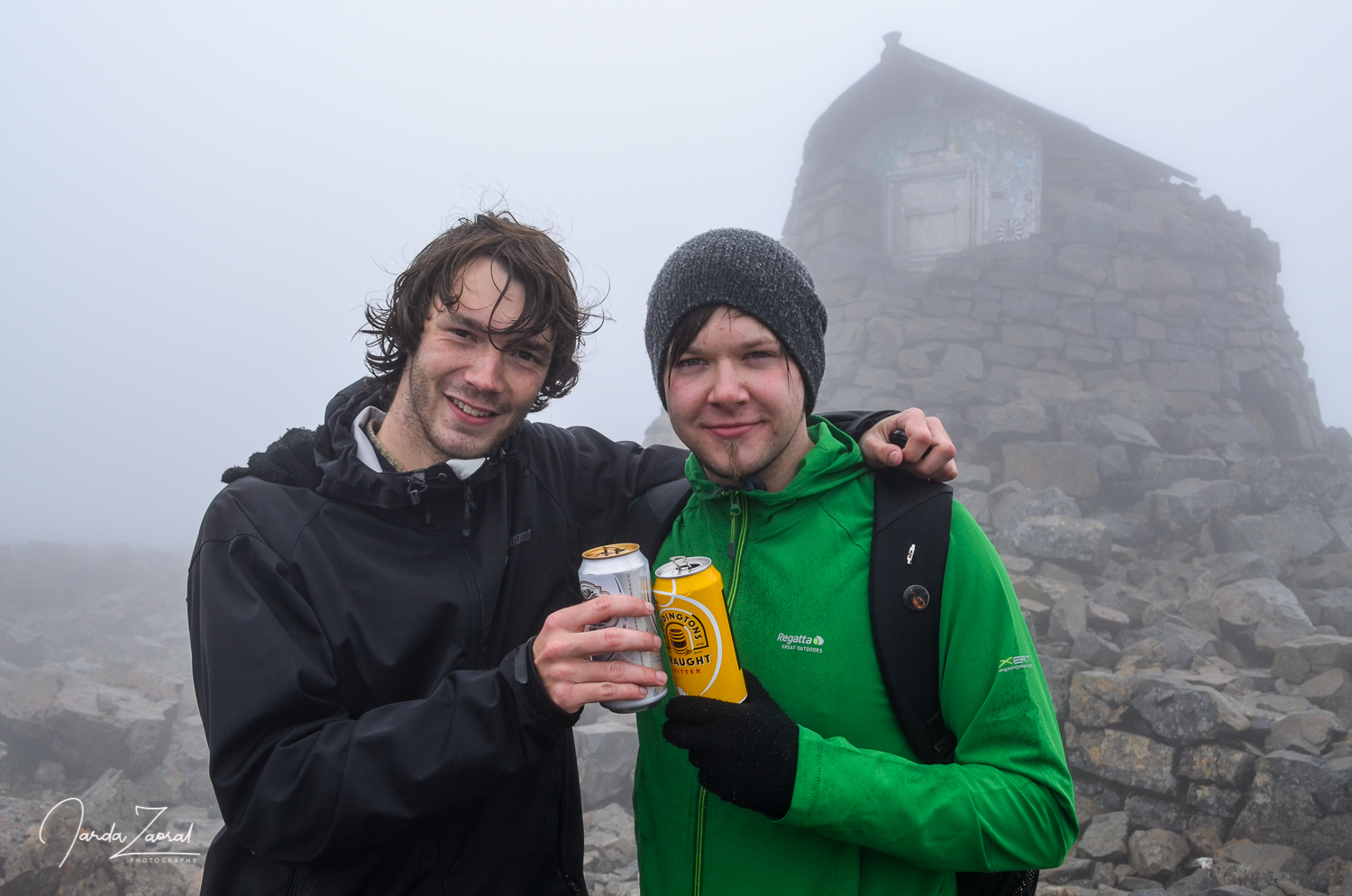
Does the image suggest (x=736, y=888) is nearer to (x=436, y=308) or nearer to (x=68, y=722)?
(x=436, y=308)

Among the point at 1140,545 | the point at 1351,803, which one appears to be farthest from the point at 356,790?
the point at 1140,545

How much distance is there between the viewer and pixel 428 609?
177 centimetres

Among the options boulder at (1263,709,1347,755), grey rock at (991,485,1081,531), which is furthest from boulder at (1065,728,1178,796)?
grey rock at (991,485,1081,531)

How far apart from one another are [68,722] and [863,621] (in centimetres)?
888

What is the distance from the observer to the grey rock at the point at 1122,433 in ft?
39.0

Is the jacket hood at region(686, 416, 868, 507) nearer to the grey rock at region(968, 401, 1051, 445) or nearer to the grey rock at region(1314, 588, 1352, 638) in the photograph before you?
the grey rock at region(1314, 588, 1352, 638)

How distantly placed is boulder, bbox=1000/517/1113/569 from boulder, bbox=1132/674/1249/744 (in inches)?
140

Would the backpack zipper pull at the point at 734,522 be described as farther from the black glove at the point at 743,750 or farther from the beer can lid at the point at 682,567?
the black glove at the point at 743,750

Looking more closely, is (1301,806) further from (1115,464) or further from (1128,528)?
(1115,464)

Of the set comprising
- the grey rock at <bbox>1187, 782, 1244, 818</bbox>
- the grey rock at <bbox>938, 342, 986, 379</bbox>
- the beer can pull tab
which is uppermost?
the grey rock at <bbox>938, 342, 986, 379</bbox>

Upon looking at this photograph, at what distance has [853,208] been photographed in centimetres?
1462

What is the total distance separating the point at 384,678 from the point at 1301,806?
6216mm

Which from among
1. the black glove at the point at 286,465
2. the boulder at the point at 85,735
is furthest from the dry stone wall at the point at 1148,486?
the boulder at the point at 85,735

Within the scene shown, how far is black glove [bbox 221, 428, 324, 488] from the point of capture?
1.87m
